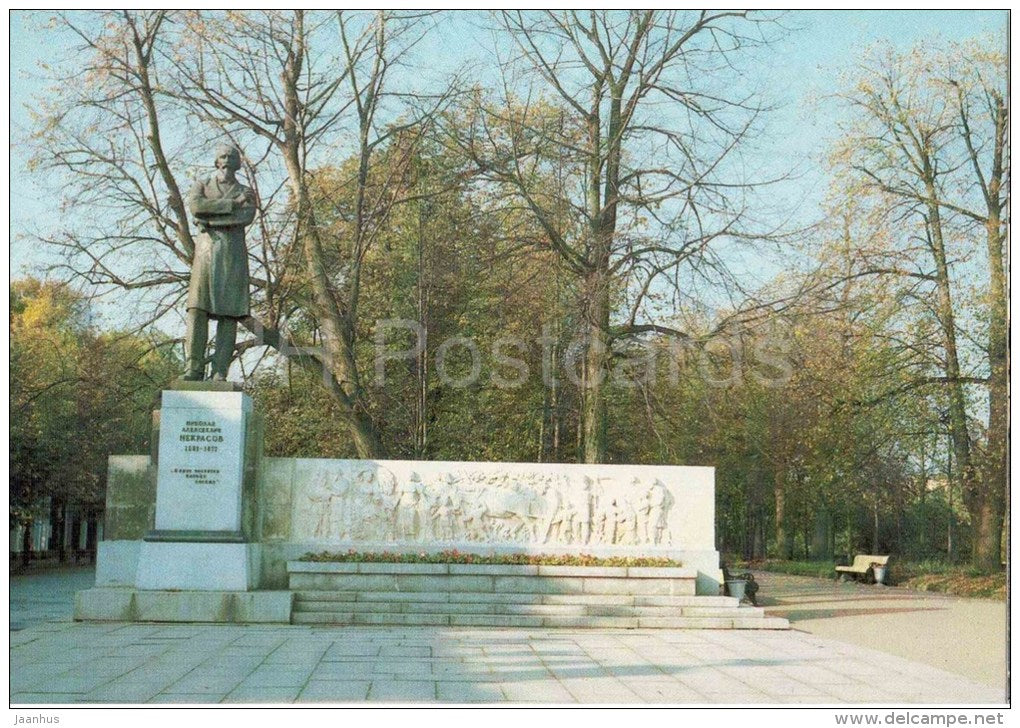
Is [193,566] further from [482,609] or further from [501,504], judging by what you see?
[501,504]

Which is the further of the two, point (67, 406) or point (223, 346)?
point (67, 406)

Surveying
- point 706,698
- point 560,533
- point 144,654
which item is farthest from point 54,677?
point 560,533

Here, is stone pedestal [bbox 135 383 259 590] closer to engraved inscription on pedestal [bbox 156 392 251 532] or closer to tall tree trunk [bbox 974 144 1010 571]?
engraved inscription on pedestal [bbox 156 392 251 532]

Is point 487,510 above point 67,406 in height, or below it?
below

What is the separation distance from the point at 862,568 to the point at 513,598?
1601 centimetres

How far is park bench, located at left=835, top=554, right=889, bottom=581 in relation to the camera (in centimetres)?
2765

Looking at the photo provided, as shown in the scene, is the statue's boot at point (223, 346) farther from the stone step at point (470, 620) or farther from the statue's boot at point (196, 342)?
the stone step at point (470, 620)

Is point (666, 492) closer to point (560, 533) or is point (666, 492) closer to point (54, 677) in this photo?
point (560, 533)

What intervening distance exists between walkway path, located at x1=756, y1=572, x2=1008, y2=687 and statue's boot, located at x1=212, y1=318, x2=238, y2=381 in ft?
27.1

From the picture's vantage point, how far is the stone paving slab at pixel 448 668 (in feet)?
29.0

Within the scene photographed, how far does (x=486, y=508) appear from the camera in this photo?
54.9ft

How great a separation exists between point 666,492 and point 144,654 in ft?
27.5

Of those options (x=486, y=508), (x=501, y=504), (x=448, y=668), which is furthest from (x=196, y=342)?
(x=448, y=668)

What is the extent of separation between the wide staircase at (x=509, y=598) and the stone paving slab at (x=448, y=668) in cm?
62
